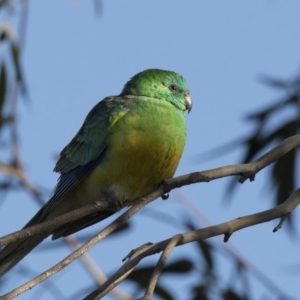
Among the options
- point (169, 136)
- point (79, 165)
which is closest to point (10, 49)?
point (79, 165)

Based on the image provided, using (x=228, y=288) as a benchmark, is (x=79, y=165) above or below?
above

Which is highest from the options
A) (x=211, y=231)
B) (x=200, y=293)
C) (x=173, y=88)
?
(x=173, y=88)

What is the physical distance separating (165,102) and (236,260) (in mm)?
999

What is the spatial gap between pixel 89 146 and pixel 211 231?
160 cm

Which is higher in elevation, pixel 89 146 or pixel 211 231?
pixel 89 146

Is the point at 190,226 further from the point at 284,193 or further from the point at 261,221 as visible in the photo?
the point at 261,221

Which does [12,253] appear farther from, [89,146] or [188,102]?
[188,102]

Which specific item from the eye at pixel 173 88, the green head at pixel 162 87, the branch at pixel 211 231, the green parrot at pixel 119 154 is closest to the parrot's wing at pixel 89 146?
the green parrot at pixel 119 154

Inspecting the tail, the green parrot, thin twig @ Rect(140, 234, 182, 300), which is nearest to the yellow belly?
the green parrot

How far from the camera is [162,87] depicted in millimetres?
4277

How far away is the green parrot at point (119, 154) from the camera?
3801 mm

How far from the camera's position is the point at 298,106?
4.66m

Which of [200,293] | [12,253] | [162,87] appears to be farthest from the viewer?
[200,293]

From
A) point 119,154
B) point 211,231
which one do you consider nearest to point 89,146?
point 119,154
